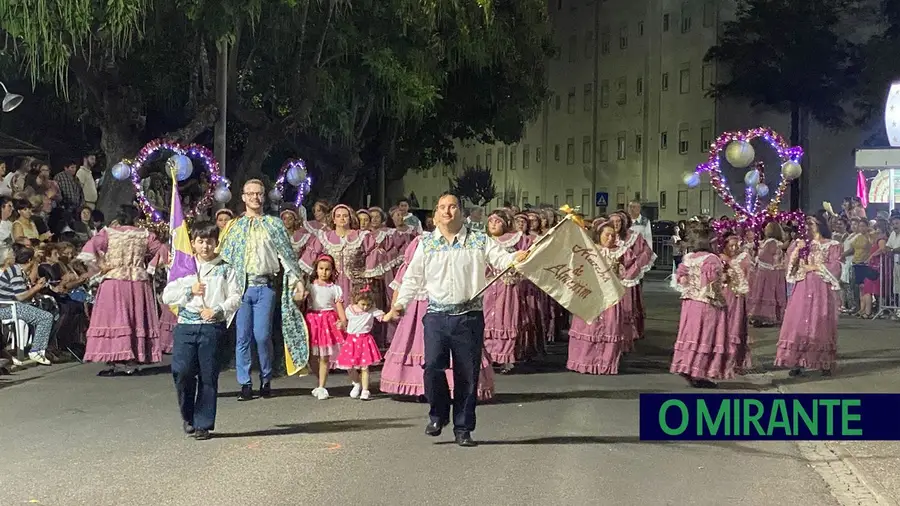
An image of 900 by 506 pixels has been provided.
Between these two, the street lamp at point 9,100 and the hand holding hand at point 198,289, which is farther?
the street lamp at point 9,100

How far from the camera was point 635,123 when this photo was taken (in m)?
65.0

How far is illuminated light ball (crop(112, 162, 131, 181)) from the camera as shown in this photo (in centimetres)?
1905

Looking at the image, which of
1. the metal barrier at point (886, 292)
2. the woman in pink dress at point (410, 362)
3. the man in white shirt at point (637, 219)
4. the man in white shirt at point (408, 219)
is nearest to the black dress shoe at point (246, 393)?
the woman in pink dress at point (410, 362)

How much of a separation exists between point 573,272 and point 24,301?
765 centimetres

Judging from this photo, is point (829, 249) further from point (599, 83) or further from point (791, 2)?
point (599, 83)

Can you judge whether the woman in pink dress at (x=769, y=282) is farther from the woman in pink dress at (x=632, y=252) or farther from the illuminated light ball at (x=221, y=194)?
the illuminated light ball at (x=221, y=194)

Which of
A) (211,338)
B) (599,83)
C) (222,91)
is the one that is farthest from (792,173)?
(599,83)

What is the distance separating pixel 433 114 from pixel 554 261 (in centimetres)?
2147

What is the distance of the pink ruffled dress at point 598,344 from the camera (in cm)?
1390

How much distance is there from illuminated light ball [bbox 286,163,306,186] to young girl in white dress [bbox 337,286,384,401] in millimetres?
14444

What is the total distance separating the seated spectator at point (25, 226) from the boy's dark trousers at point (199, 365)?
7.21 m

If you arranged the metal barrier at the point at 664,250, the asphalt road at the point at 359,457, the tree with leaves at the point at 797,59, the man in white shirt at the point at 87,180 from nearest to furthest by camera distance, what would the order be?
the asphalt road at the point at 359,457, the man in white shirt at the point at 87,180, the metal barrier at the point at 664,250, the tree with leaves at the point at 797,59

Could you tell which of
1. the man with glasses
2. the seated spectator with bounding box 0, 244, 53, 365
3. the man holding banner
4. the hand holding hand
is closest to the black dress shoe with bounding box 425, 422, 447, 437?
the man holding banner

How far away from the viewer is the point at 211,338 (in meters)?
9.23
